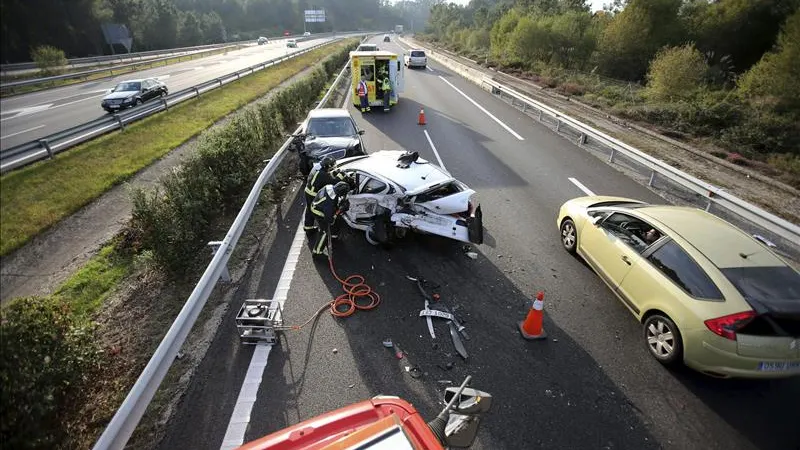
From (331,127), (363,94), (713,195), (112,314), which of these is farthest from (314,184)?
(363,94)

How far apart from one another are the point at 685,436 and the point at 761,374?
1.12m

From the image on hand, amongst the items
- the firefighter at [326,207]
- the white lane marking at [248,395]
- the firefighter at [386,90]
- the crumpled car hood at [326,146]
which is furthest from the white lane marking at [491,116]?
the white lane marking at [248,395]

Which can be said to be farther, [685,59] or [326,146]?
[685,59]

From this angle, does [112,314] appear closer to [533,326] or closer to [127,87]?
[533,326]

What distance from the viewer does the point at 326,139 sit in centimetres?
1012

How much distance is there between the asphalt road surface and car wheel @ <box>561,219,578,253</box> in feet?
0.51

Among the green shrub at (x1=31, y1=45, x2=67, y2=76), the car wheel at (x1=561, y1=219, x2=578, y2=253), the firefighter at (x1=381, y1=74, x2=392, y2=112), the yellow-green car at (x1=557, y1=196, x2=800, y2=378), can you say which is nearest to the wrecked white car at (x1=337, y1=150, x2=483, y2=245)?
the car wheel at (x1=561, y1=219, x2=578, y2=253)

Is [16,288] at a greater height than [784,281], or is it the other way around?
[16,288]

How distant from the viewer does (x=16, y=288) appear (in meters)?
2.66

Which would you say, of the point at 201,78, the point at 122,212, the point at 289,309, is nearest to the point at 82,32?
the point at 289,309

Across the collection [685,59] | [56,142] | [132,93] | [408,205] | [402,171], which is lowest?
[408,205]

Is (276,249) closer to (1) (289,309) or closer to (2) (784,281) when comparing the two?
(1) (289,309)

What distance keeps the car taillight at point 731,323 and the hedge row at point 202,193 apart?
6.99m

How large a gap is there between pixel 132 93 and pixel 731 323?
19920 mm
